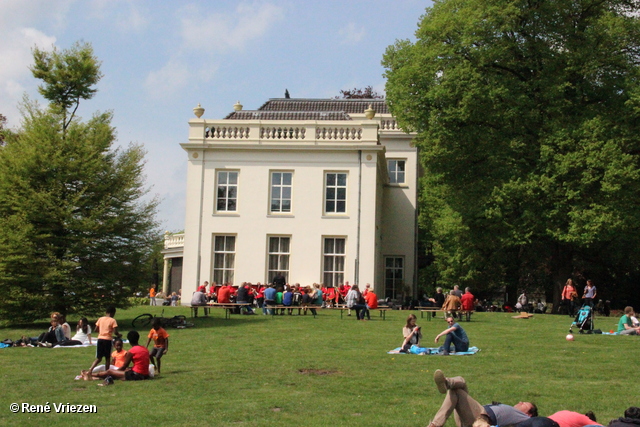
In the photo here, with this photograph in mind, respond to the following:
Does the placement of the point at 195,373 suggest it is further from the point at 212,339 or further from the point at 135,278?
the point at 135,278

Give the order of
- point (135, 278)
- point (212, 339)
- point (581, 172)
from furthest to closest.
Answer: point (581, 172) → point (135, 278) → point (212, 339)

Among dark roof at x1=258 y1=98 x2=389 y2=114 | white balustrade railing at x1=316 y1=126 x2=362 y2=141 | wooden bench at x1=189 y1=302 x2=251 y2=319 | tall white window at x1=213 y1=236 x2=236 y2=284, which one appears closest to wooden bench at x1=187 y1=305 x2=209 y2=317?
wooden bench at x1=189 y1=302 x2=251 y2=319

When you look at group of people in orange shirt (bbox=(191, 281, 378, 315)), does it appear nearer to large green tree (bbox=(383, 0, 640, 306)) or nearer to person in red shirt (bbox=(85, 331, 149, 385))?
large green tree (bbox=(383, 0, 640, 306))

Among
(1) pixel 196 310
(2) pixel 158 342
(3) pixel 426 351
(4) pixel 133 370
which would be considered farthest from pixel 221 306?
(4) pixel 133 370

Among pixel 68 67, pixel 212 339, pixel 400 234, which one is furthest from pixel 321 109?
pixel 212 339

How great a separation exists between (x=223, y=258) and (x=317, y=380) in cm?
2239

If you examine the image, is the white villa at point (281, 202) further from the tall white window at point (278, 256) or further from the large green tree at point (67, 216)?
the large green tree at point (67, 216)

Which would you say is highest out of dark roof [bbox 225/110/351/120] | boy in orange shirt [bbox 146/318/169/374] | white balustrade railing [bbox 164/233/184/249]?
dark roof [bbox 225/110/351/120]

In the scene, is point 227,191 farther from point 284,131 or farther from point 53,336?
point 53,336

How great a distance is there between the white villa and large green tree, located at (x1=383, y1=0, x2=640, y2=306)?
3.21 metres

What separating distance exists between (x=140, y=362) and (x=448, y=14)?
23630 millimetres

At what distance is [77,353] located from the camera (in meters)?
16.9

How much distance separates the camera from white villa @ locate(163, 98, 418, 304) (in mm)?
34250

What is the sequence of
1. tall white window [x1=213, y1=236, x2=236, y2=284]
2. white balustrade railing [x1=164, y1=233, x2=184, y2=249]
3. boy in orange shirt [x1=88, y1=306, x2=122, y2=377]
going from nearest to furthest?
boy in orange shirt [x1=88, y1=306, x2=122, y2=377] → tall white window [x1=213, y1=236, x2=236, y2=284] → white balustrade railing [x1=164, y1=233, x2=184, y2=249]
